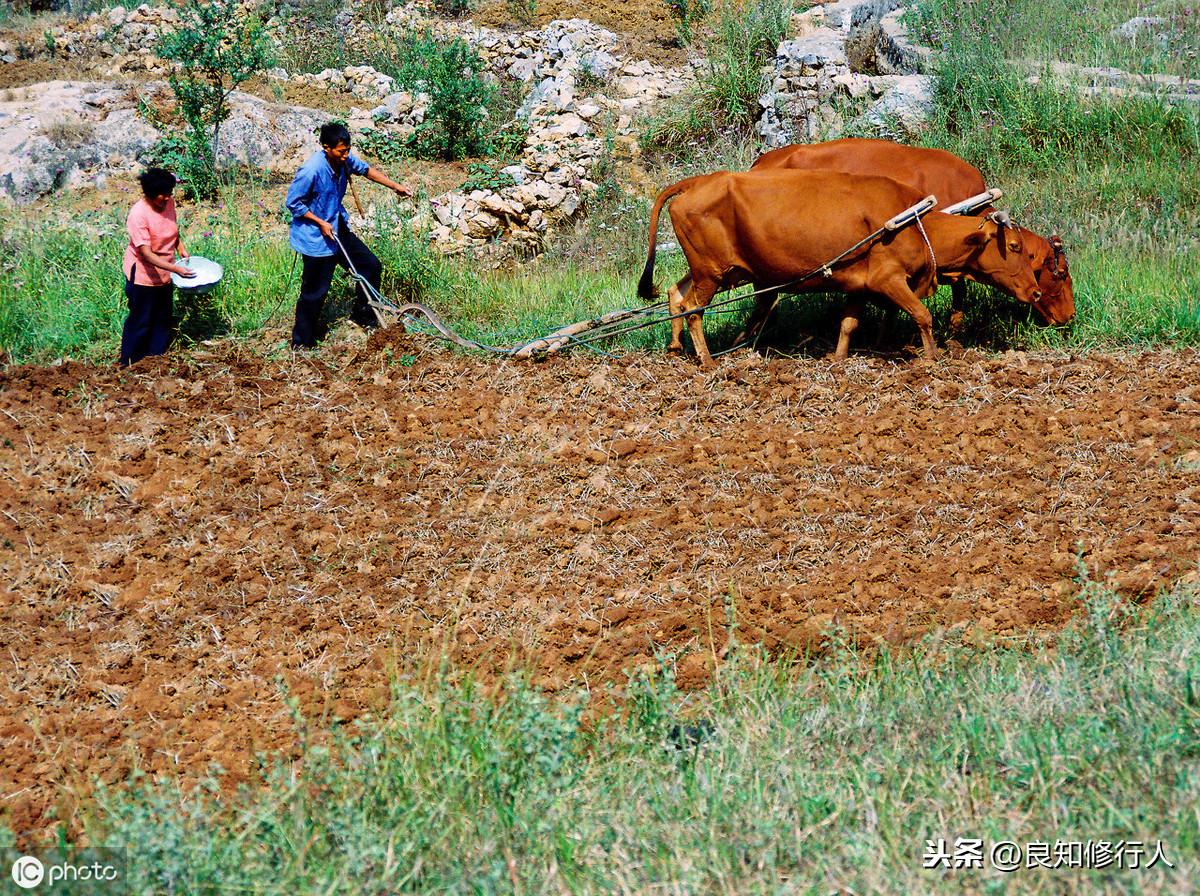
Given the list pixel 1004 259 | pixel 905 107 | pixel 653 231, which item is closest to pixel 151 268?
pixel 653 231

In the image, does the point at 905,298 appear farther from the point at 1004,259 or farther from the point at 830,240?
the point at 1004,259

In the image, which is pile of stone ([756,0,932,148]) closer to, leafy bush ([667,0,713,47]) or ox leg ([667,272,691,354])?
leafy bush ([667,0,713,47])

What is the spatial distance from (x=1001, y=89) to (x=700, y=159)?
302 centimetres

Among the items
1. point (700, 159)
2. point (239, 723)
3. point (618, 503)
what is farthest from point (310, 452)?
point (700, 159)

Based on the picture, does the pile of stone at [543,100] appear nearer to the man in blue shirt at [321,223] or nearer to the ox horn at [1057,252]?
the man in blue shirt at [321,223]

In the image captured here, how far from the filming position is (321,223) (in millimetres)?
6969

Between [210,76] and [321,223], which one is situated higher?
[210,76]

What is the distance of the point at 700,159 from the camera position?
35.9 ft

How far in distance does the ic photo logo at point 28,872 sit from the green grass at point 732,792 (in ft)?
0.58

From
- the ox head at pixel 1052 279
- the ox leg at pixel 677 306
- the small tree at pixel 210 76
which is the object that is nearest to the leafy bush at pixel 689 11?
the small tree at pixel 210 76

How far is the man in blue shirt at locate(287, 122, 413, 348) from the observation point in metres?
7.03

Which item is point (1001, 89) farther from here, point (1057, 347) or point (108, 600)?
point (108, 600)

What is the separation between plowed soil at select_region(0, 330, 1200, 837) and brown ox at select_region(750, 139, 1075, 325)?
684 mm

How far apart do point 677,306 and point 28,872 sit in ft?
17.4
